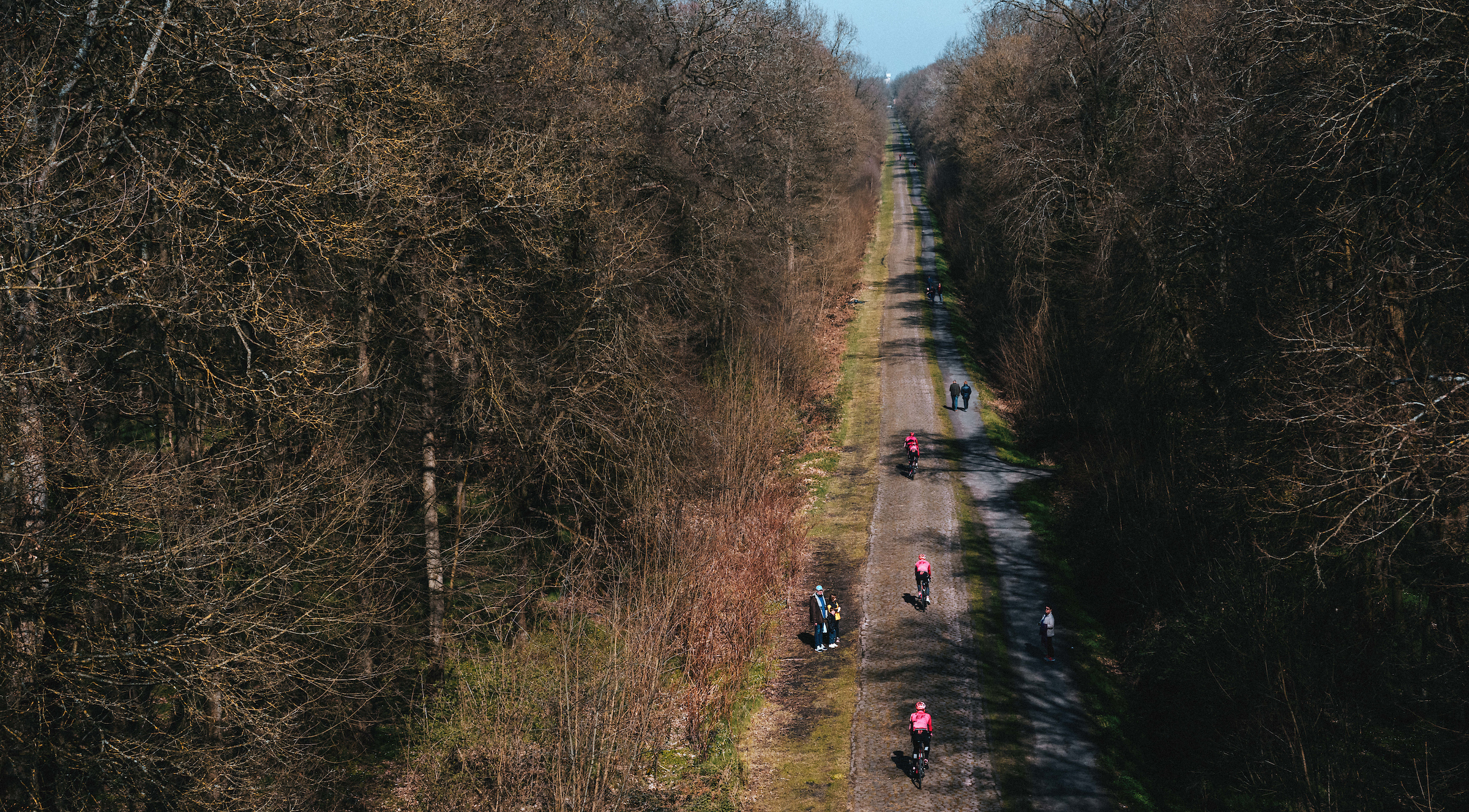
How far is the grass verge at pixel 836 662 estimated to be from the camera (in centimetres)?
1490

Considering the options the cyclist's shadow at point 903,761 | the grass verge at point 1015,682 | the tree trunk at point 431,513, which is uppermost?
the tree trunk at point 431,513

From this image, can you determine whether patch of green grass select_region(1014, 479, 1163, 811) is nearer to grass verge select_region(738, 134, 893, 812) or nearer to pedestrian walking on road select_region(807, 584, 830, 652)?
grass verge select_region(738, 134, 893, 812)

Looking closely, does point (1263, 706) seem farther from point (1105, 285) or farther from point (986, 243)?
point (986, 243)

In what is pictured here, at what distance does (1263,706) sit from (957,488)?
14.7m

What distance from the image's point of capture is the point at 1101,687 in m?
17.3

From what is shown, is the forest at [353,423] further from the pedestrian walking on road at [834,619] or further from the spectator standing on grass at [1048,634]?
the spectator standing on grass at [1048,634]

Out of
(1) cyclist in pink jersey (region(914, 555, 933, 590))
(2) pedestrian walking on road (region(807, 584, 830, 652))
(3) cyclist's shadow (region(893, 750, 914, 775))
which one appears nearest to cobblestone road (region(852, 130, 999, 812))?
(3) cyclist's shadow (region(893, 750, 914, 775))

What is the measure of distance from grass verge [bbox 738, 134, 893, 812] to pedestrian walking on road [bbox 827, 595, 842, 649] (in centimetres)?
49

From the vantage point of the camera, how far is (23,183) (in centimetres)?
830

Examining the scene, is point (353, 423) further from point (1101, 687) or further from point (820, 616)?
point (1101, 687)

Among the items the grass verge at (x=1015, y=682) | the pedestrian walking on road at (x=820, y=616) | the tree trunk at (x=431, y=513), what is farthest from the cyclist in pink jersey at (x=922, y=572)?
the tree trunk at (x=431, y=513)

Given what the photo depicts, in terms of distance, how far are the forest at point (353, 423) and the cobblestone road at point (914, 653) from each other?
2.41 meters

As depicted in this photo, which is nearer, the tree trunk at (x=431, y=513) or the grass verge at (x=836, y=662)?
the grass verge at (x=836, y=662)

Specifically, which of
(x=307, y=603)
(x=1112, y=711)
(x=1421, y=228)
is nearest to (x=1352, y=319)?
(x=1421, y=228)
